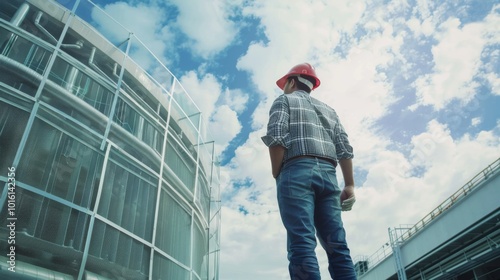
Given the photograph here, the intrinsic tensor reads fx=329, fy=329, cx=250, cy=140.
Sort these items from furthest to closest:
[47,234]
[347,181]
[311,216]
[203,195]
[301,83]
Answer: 1. [203,195]
2. [47,234]
3. [301,83]
4. [347,181]
5. [311,216]

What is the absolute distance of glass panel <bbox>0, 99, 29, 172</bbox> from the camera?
18.6 ft

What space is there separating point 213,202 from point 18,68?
30.8ft

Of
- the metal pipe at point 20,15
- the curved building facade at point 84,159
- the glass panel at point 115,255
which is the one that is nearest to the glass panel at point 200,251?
the curved building facade at point 84,159

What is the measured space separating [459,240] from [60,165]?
681 inches

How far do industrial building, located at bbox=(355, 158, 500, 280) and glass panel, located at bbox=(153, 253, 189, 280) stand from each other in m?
12.2

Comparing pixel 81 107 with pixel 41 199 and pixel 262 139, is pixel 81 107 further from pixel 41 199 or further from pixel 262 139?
pixel 262 139

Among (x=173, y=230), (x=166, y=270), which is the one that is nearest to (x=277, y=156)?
(x=166, y=270)

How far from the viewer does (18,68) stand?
686 cm

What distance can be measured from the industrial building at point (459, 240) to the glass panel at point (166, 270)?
481 inches

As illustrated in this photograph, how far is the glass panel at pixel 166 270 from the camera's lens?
340 inches

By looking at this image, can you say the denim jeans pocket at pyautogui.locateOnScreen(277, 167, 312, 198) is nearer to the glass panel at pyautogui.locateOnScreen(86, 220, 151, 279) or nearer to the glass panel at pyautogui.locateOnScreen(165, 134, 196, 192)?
the glass panel at pyautogui.locateOnScreen(86, 220, 151, 279)

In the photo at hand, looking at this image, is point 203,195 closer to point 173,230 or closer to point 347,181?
point 173,230

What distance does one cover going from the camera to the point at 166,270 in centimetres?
910

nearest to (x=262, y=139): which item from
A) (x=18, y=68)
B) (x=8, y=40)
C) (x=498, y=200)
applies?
(x=18, y=68)
